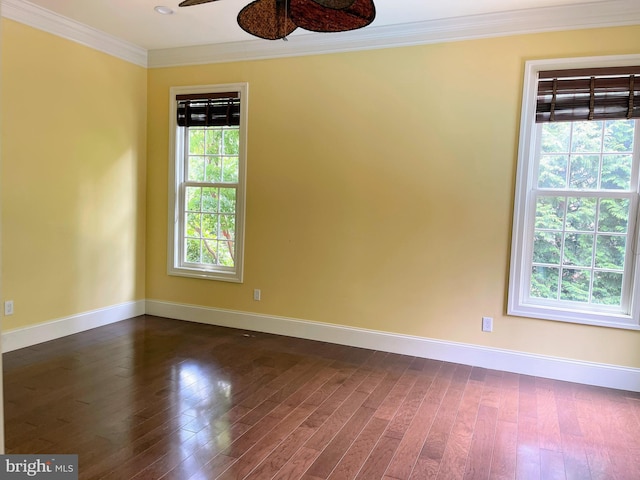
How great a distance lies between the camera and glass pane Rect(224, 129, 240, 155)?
4613 millimetres

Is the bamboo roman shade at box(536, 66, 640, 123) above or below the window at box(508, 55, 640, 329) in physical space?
above

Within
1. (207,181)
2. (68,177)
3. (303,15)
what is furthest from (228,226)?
(303,15)

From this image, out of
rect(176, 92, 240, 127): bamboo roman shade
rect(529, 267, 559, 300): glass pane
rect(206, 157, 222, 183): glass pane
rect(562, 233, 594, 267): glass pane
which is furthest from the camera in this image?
rect(206, 157, 222, 183): glass pane

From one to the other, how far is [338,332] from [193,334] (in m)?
1.38

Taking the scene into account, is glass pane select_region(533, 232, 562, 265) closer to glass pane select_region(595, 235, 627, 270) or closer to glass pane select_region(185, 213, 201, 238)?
glass pane select_region(595, 235, 627, 270)

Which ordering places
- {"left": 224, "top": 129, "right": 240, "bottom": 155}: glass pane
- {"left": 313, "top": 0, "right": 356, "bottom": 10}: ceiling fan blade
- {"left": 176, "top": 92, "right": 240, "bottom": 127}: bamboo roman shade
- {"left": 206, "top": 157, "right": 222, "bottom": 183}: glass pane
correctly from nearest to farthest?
{"left": 313, "top": 0, "right": 356, "bottom": 10}: ceiling fan blade < {"left": 176, "top": 92, "right": 240, "bottom": 127}: bamboo roman shade < {"left": 224, "top": 129, "right": 240, "bottom": 155}: glass pane < {"left": 206, "top": 157, "right": 222, "bottom": 183}: glass pane

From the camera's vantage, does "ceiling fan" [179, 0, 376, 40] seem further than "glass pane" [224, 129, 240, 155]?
No

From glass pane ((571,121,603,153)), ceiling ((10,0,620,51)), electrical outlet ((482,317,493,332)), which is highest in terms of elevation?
ceiling ((10,0,620,51))

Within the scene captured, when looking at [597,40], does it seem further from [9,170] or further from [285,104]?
[9,170]

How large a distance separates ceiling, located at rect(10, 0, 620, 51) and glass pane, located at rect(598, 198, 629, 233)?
137 cm

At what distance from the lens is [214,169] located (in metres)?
4.74

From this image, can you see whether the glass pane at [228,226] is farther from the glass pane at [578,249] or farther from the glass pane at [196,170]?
the glass pane at [578,249]

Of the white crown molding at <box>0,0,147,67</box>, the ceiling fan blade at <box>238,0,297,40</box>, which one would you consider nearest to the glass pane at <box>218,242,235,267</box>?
the white crown molding at <box>0,0,147,67</box>

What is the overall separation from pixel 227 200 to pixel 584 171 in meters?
3.17
